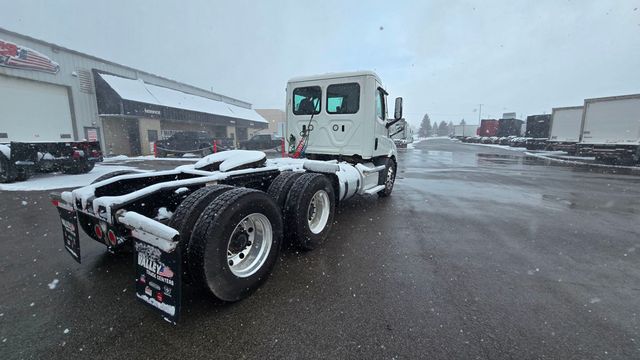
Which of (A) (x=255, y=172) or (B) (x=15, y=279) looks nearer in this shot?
(B) (x=15, y=279)

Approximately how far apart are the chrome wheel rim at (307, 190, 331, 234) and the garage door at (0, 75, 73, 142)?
63.9 feet

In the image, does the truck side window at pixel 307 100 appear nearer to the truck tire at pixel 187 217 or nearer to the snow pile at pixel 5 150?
the truck tire at pixel 187 217

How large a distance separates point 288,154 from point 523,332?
17.7ft

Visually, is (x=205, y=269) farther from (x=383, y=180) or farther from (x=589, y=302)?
(x=383, y=180)

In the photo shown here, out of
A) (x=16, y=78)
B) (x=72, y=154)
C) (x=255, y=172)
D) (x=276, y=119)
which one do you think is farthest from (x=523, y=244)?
(x=276, y=119)

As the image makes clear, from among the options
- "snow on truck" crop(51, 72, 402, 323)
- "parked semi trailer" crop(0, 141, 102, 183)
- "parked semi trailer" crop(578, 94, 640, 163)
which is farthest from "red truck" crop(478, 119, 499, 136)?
"parked semi trailer" crop(0, 141, 102, 183)

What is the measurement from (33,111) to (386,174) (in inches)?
814

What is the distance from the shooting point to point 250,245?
9.15 feet

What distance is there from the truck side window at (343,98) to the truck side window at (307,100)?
0.27 m

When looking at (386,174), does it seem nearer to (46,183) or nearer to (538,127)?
(46,183)

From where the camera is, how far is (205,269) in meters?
2.13

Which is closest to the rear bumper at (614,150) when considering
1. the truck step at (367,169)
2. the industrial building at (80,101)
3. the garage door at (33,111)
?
the truck step at (367,169)

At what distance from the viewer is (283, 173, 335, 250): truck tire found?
338 centimetres

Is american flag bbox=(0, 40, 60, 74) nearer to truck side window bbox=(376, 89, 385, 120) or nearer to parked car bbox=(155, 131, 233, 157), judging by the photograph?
parked car bbox=(155, 131, 233, 157)
